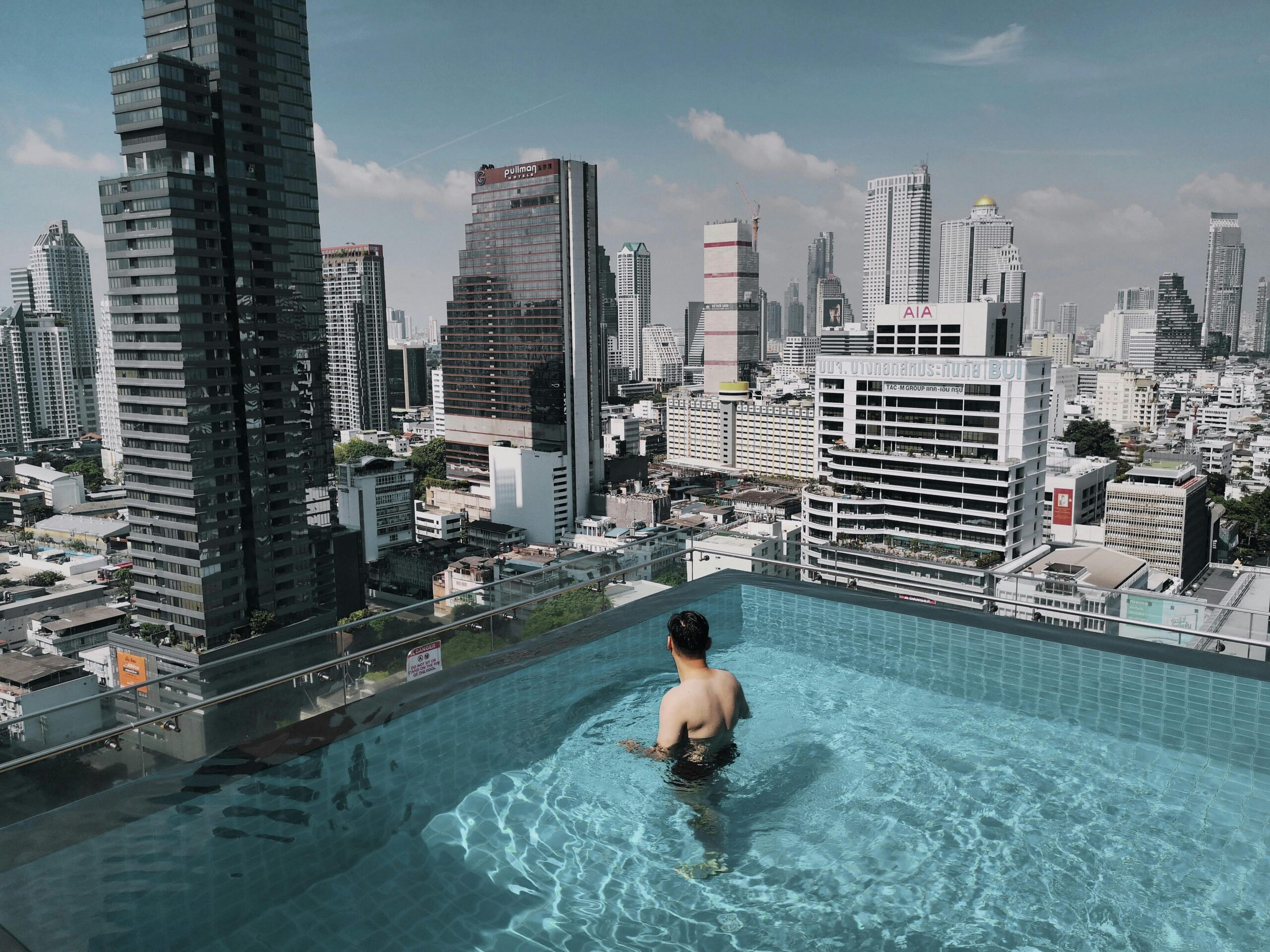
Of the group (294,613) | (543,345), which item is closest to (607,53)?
(543,345)

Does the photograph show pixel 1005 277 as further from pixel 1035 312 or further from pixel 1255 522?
pixel 1255 522

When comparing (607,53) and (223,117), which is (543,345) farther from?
(223,117)

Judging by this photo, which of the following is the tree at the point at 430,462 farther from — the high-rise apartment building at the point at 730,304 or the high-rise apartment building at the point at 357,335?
the high-rise apartment building at the point at 730,304

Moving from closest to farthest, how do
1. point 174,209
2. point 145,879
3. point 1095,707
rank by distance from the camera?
point 145,879, point 1095,707, point 174,209

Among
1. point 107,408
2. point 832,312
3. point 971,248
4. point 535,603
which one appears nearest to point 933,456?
point 535,603

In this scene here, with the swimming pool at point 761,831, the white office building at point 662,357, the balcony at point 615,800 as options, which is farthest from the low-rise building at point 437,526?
the white office building at point 662,357

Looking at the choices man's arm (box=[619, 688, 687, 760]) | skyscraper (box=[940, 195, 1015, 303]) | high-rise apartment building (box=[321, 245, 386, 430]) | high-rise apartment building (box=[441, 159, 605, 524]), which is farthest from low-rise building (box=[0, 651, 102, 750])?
skyscraper (box=[940, 195, 1015, 303])
